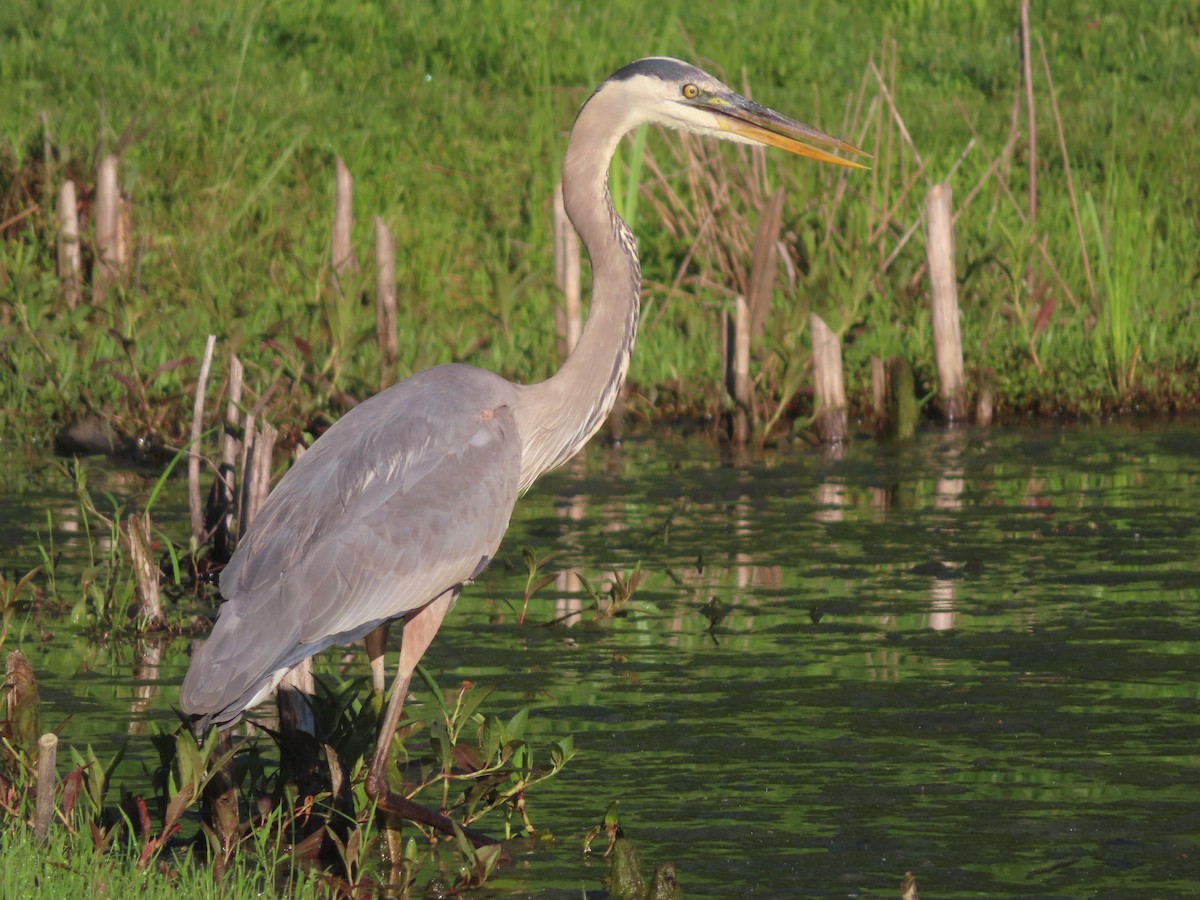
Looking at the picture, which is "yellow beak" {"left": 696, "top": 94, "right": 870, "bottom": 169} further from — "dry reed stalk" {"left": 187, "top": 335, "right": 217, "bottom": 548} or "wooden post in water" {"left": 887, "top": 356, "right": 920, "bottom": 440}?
"wooden post in water" {"left": 887, "top": 356, "right": 920, "bottom": 440}

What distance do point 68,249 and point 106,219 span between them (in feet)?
0.83

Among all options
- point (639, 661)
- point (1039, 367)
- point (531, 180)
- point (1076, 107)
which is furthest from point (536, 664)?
point (1076, 107)

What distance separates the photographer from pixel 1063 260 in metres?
11.1

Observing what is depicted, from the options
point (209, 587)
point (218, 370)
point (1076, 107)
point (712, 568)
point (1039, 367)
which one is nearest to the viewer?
point (209, 587)

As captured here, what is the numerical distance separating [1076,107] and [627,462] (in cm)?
611

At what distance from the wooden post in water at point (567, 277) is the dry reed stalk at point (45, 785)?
19.0ft

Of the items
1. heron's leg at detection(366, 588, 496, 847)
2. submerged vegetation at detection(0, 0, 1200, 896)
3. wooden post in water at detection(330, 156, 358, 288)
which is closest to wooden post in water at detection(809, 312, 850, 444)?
submerged vegetation at detection(0, 0, 1200, 896)

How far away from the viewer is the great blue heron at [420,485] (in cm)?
475

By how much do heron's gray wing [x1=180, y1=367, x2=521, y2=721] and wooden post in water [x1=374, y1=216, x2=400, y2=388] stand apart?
15.0 feet

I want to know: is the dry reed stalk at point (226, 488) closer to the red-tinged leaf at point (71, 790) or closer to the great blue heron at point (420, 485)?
the great blue heron at point (420, 485)

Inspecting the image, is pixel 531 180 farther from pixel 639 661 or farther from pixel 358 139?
pixel 639 661

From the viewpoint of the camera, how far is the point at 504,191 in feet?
42.9

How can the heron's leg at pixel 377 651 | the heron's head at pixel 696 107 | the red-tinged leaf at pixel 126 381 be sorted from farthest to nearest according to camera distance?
1. the red-tinged leaf at pixel 126 381
2. the heron's head at pixel 696 107
3. the heron's leg at pixel 377 651

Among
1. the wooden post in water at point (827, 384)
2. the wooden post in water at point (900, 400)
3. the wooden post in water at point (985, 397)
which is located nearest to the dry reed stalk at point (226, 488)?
the wooden post in water at point (827, 384)
